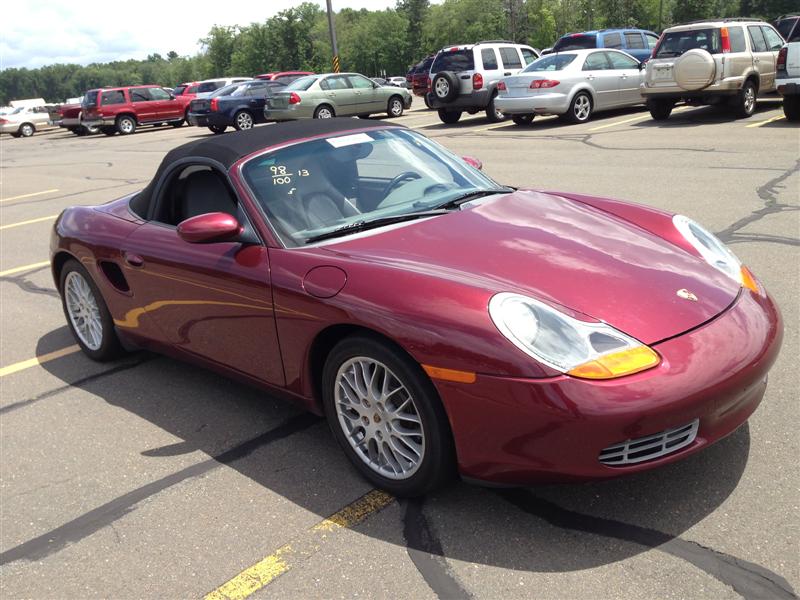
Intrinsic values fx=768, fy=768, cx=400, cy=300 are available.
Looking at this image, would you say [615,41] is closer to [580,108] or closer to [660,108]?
[580,108]

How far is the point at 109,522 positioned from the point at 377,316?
4.68 feet

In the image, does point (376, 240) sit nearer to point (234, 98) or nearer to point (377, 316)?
point (377, 316)

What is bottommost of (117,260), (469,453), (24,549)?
(24,549)

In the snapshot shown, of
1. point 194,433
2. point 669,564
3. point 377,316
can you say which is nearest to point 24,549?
point 194,433

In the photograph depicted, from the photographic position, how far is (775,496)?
112 inches

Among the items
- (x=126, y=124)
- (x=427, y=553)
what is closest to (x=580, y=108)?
(x=427, y=553)

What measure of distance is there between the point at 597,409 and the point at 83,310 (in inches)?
147

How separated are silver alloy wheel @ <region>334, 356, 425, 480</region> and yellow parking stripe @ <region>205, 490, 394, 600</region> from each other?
14 centimetres

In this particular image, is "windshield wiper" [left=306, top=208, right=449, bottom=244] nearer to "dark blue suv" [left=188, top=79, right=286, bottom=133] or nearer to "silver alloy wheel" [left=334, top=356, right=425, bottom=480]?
"silver alloy wheel" [left=334, top=356, right=425, bottom=480]

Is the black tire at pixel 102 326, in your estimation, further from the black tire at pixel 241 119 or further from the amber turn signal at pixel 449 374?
the black tire at pixel 241 119

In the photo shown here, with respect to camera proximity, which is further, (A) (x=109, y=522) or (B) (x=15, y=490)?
(B) (x=15, y=490)

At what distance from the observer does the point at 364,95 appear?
22.5m

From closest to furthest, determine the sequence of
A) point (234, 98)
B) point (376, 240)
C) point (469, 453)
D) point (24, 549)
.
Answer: point (469, 453) < point (24, 549) < point (376, 240) < point (234, 98)

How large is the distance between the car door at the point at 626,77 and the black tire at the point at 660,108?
5.31 ft
